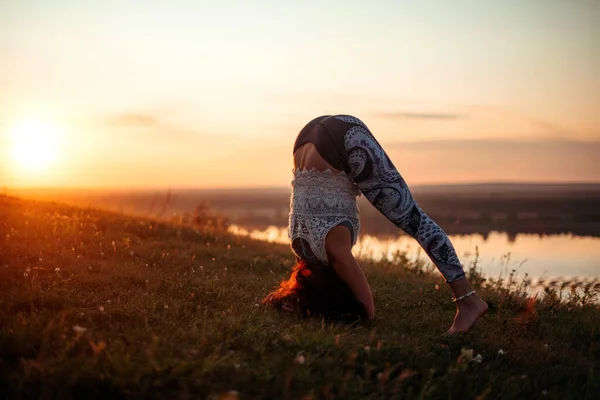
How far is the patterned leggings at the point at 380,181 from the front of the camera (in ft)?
15.5

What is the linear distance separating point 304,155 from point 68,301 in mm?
2507

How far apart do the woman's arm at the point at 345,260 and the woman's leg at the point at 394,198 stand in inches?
18.1

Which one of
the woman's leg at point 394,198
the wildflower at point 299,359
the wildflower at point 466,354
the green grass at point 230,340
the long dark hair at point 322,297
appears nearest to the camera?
the green grass at point 230,340

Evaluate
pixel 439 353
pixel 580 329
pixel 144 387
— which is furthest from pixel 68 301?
pixel 580 329

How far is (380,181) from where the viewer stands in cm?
475

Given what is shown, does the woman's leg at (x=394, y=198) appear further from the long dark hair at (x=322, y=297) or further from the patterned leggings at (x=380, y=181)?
the long dark hair at (x=322, y=297)

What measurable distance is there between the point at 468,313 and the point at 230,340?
228 centimetres

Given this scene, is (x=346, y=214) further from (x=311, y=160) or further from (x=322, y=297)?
(x=322, y=297)

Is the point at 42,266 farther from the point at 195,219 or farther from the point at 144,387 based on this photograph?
the point at 195,219

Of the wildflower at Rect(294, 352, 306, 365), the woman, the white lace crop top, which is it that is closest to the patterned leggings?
the woman

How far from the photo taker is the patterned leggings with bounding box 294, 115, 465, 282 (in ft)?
15.5

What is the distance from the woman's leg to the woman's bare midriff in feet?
0.76

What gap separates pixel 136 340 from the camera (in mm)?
3514

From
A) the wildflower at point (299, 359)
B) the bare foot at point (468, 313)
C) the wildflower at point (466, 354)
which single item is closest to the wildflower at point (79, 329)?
the wildflower at point (299, 359)
